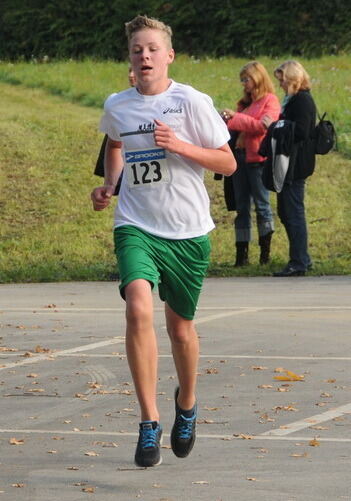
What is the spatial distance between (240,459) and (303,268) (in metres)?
8.70

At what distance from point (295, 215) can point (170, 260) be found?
27.4 feet

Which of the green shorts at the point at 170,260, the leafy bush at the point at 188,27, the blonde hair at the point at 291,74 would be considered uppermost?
the green shorts at the point at 170,260

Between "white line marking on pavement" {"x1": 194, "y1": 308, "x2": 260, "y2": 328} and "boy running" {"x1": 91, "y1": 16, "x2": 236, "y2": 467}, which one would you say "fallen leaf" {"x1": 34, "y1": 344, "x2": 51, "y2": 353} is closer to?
"white line marking on pavement" {"x1": 194, "y1": 308, "x2": 260, "y2": 328}

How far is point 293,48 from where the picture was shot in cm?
3497

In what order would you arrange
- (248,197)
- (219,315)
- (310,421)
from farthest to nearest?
(248,197), (219,315), (310,421)

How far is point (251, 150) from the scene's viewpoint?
15562 mm

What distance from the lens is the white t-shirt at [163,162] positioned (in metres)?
6.87

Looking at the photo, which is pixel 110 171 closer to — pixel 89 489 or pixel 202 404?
pixel 202 404

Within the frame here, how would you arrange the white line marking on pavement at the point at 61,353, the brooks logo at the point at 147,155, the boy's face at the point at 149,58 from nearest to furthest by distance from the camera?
the brooks logo at the point at 147,155, the boy's face at the point at 149,58, the white line marking on pavement at the point at 61,353

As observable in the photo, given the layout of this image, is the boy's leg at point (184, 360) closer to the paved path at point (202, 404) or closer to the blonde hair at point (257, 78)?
the paved path at point (202, 404)

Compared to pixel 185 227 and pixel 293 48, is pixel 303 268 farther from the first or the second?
pixel 293 48

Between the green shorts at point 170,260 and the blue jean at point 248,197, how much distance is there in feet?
28.1

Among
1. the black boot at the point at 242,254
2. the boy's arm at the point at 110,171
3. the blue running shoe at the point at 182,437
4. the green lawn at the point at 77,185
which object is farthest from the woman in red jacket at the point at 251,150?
the blue running shoe at the point at 182,437

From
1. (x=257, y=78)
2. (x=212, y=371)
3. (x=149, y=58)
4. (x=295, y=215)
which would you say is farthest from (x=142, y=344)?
(x=257, y=78)
